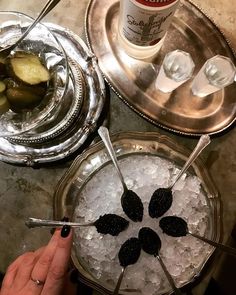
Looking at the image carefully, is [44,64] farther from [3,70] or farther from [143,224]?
[143,224]

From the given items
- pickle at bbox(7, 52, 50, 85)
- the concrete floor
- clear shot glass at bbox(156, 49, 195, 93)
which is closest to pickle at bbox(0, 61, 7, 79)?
pickle at bbox(7, 52, 50, 85)

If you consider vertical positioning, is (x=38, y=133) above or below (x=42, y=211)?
above

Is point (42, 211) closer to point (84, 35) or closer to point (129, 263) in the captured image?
point (129, 263)

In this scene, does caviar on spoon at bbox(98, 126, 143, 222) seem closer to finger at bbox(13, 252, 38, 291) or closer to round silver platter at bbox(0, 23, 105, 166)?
round silver platter at bbox(0, 23, 105, 166)

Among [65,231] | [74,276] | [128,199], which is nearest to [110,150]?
[128,199]

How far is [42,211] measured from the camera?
1333 mm

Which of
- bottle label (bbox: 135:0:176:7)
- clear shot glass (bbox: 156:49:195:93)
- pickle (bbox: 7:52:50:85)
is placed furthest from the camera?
clear shot glass (bbox: 156:49:195:93)

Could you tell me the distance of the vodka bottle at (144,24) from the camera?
1.04 meters

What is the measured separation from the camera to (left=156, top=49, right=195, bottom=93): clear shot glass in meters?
1.23

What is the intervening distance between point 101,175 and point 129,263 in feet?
0.79

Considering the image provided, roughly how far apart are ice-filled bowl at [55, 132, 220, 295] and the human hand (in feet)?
0.40

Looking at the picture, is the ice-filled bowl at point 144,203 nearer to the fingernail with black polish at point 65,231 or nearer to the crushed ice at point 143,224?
the crushed ice at point 143,224

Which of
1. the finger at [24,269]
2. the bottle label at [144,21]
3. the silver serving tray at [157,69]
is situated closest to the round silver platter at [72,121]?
the silver serving tray at [157,69]

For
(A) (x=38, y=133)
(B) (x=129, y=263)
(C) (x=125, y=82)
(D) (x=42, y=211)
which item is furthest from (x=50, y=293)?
(C) (x=125, y=82)
